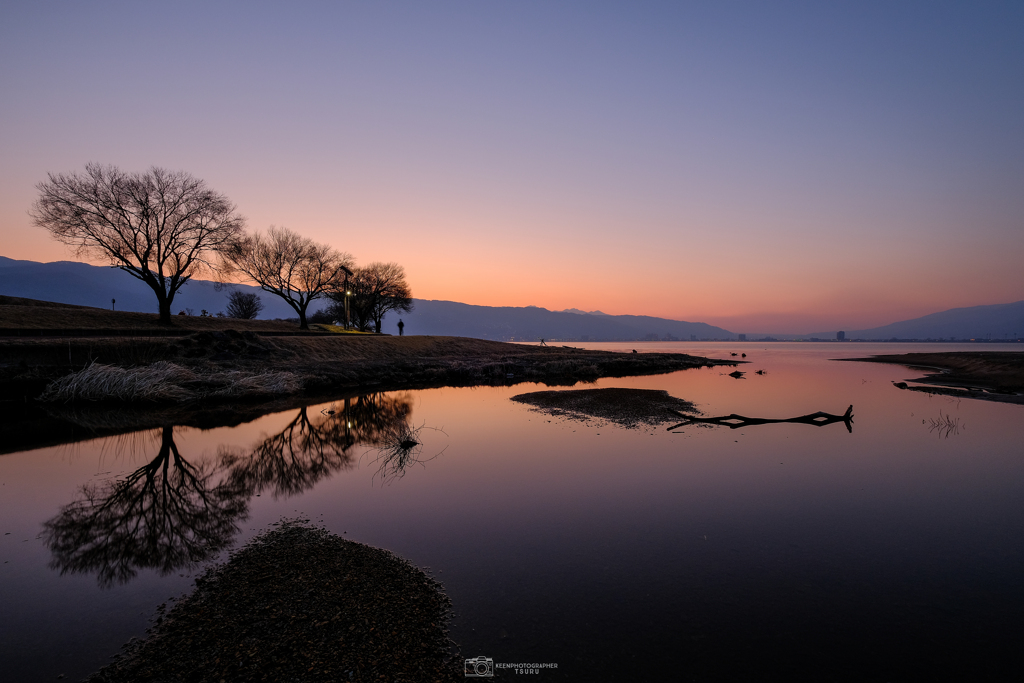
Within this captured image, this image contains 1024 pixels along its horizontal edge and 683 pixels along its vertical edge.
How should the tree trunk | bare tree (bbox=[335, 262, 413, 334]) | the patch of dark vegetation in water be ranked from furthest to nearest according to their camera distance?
1. bare tree (bbox=[335, 262, 413, 334])
2. the tree trunk
3. the patch of dark vegetation in water

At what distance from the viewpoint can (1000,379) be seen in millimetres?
25938

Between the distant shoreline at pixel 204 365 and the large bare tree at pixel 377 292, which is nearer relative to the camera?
the distant shoreline at pixel 204 365

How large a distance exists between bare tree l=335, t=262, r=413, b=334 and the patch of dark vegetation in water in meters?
53.5

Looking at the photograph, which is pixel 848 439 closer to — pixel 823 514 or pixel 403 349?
pixel 823 514

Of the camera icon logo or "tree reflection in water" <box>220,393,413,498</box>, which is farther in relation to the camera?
"tree reflection in water" <box>220,393,413,498</box>

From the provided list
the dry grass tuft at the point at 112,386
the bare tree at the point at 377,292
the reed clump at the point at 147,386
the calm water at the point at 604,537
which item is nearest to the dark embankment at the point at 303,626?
the calm water at the point at 604,537

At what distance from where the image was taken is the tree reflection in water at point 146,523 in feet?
18.0

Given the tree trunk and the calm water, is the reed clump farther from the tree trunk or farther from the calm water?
the tree trunk

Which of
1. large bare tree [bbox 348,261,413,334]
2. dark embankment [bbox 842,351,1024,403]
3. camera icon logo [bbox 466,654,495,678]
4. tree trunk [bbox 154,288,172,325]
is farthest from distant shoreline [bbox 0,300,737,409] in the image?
large bare tree [bbox 348,261,413,334]

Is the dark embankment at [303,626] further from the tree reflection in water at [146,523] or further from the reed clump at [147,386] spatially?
the reed clump at [147,386]

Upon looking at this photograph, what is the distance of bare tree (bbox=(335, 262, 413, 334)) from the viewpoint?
69688 millimetres

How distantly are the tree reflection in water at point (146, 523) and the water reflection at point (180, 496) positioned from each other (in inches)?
0.5

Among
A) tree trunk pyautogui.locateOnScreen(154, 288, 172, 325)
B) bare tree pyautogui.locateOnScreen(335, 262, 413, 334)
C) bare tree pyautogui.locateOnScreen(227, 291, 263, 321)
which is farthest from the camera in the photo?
bare tree pyautogui.locateOnScreen(227, 291, 263, 321)

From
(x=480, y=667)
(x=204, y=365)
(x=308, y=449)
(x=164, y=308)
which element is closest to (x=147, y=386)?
(x=204, y=365)
